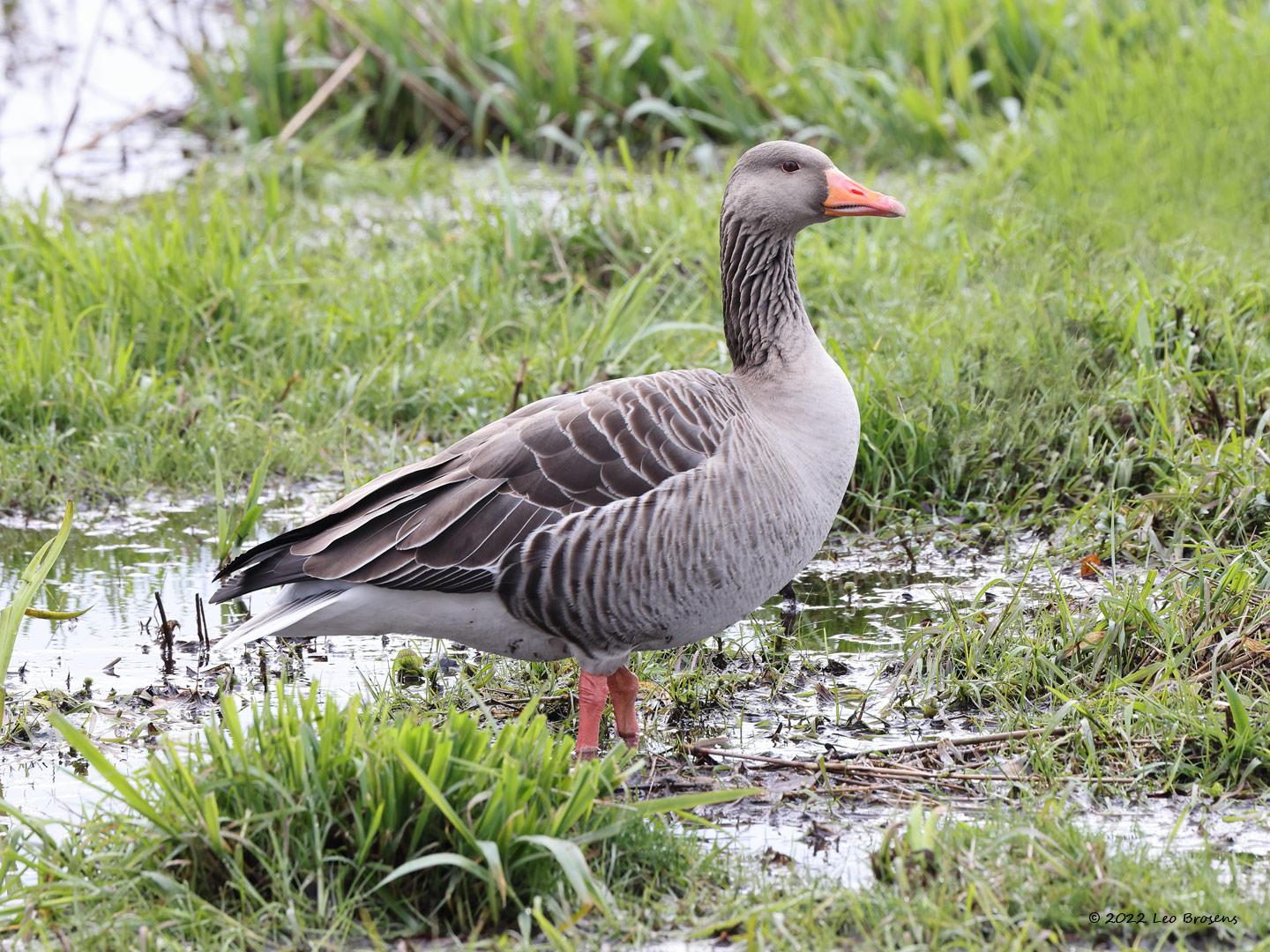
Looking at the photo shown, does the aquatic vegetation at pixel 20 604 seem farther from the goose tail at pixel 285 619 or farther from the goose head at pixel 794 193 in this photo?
the goose head at pixel 794 193

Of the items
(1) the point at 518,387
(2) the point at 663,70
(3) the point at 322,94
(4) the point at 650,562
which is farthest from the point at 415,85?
(4) the point at 650,562

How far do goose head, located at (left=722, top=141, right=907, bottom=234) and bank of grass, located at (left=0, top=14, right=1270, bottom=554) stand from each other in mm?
1364

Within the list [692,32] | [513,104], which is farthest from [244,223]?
[692,32]

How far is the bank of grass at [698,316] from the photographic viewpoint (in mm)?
6414

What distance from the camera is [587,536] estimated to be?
4.46m

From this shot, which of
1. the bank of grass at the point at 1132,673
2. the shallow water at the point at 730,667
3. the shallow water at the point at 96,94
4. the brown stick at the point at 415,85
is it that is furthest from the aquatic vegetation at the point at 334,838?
the brown stick at the point at 415,85

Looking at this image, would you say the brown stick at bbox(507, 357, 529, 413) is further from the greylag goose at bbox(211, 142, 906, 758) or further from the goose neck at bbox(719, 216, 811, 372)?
the greylag goose at bbox(211, 142, 906, 758)

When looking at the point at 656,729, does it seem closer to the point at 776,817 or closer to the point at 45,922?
the point at 776,817

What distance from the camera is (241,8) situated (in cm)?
1163

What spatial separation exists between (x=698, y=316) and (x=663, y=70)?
3.60 m

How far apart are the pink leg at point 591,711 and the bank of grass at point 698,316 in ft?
5.37

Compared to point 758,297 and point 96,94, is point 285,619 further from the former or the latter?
point 96,94

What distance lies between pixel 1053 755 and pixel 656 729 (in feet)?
3.84

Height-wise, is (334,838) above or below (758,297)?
below
